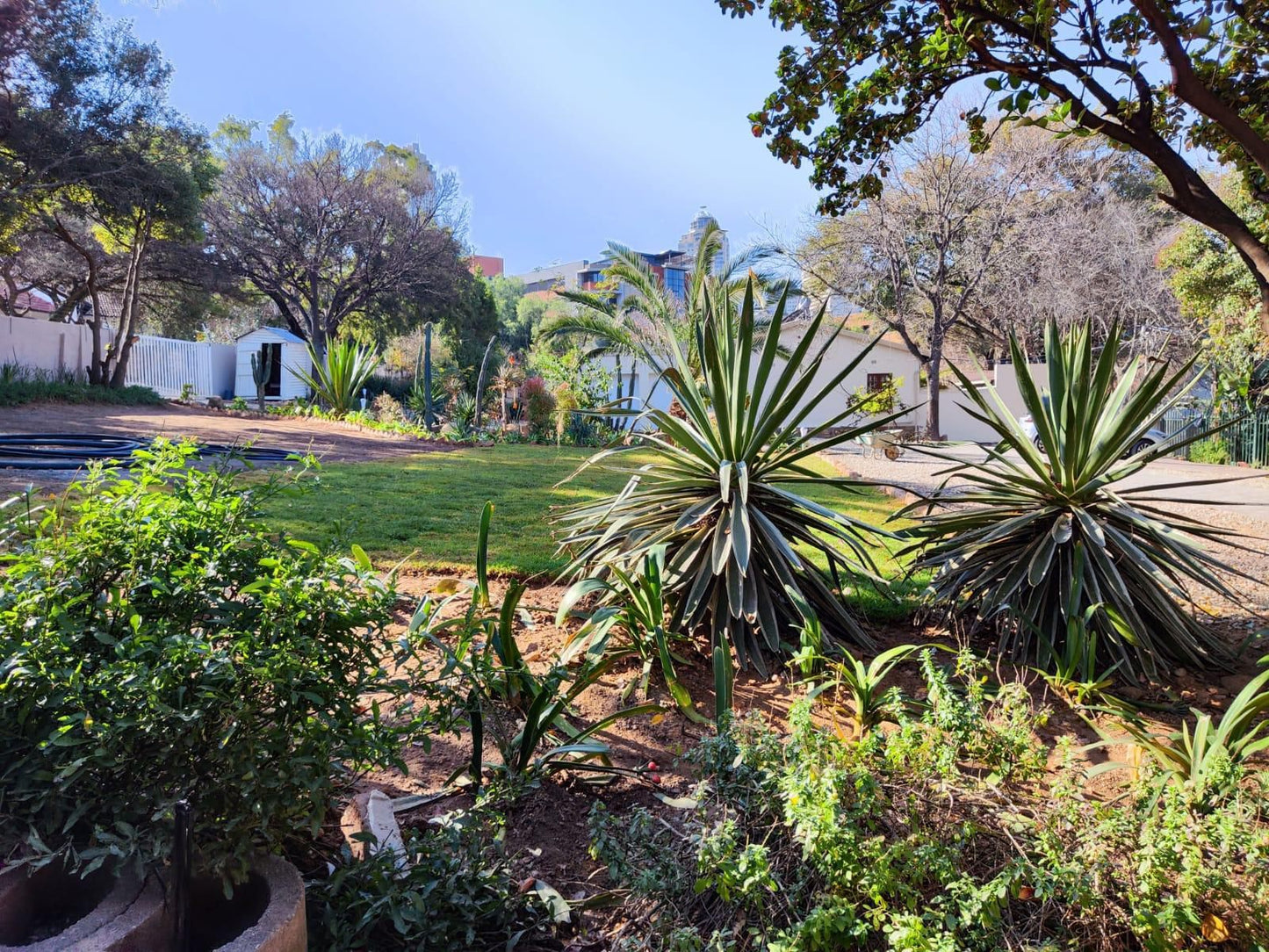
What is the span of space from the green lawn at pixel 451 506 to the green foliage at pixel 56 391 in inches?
333

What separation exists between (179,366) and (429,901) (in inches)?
1063

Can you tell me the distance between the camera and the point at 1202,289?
18766 millimetres

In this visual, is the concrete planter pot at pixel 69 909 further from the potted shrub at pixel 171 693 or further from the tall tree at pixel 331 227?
the tall tree at pixel 331 227

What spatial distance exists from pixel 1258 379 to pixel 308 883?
20.1 metres

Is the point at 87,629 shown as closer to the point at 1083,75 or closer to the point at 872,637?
the point at 872,637

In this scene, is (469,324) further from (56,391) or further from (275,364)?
(56,391)

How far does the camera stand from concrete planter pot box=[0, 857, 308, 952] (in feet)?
4.74

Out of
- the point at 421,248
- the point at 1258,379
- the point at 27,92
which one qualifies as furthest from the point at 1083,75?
the point at 421,248

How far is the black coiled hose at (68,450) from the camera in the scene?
755cm

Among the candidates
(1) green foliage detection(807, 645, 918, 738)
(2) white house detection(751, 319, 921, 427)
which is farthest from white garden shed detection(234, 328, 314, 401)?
(1) green foliage detection(807, 645, 918, 738)

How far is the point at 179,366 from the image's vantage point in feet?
81.1

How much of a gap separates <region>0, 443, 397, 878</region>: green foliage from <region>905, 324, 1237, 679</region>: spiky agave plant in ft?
10.0

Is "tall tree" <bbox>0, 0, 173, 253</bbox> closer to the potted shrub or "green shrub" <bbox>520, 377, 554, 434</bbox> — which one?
"green shrub" <bbox>520, 377, 554, 434</bbox>

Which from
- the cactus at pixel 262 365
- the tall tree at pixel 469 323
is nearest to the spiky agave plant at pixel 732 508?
the cactus at pixel 262 365
